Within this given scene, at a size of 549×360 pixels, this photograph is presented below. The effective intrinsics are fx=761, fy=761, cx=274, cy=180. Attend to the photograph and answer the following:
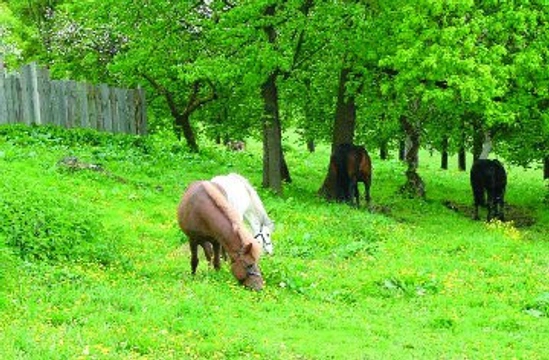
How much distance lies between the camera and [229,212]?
1620 cm

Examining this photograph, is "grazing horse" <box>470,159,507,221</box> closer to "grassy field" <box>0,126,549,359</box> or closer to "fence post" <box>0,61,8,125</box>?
"grassy field" <box>0,126,549,359</box>

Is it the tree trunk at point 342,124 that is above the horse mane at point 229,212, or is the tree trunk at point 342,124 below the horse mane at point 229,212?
above

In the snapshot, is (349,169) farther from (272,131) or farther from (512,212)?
(512,212)

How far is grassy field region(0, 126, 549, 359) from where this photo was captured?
12.0 meters

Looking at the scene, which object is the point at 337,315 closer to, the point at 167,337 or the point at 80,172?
the point at 167,337

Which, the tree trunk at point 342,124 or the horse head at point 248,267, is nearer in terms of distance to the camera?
the horse head at point 248,267

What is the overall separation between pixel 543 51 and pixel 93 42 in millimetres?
22667

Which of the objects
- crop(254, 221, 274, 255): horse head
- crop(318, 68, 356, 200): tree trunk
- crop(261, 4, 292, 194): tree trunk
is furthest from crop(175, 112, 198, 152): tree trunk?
crop(254, 221, 274, 255): horse head

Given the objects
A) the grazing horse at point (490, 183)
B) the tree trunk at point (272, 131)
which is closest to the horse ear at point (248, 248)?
the tree trunk at point (272, 131)

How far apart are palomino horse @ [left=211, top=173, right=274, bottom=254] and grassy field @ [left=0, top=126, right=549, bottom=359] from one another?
0.83 metres

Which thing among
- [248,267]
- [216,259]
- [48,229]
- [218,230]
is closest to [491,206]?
[216,259]

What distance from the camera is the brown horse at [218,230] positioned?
15.6 m

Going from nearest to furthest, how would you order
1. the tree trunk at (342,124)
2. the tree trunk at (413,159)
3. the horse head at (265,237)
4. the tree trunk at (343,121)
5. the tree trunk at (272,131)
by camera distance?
the horse head at (265,237) → the tree trunk at (272,131) → the tree trunk at (342,124) → the tree trunk at (343,121) → the tree trunk at (413,159)

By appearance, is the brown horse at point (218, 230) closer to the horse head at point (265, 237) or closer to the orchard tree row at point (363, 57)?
the horse head at point (265, 237)
